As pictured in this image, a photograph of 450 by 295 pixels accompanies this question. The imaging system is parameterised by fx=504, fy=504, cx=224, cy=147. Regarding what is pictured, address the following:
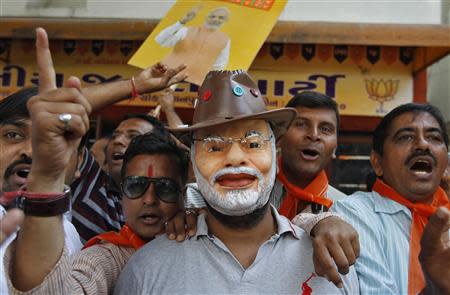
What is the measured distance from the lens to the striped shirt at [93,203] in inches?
108

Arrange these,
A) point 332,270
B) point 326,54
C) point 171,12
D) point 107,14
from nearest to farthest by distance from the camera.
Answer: point 332,270
point 171,12
point 326,54
point 107,14

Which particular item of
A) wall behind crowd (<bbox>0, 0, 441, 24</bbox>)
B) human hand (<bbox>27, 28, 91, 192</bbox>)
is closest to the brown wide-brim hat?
human hand (<bbox>27, 28, 91, 192</bbox>)

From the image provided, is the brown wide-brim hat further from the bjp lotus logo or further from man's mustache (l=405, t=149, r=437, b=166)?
the bjp lotus logo

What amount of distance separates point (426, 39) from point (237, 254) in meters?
Result: 3.27

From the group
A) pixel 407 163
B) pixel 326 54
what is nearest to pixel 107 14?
pixel 326 54

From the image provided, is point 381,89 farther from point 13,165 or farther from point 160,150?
point 13,165

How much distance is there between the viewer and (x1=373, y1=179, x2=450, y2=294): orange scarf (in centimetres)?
217

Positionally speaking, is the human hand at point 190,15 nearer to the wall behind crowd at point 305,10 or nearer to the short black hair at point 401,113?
the wall behind crowd at point 305,10

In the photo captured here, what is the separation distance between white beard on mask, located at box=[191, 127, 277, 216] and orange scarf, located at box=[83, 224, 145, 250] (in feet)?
1.47

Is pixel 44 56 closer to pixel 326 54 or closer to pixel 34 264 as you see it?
pixel 34 264

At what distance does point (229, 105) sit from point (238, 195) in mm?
381

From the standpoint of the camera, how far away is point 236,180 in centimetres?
198

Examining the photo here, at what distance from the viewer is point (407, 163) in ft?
8.43

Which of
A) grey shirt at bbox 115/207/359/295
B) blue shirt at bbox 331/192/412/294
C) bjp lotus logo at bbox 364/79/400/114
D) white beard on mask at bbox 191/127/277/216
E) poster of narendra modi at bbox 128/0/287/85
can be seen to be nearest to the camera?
grey shirt at bbox 115/207/359/295
